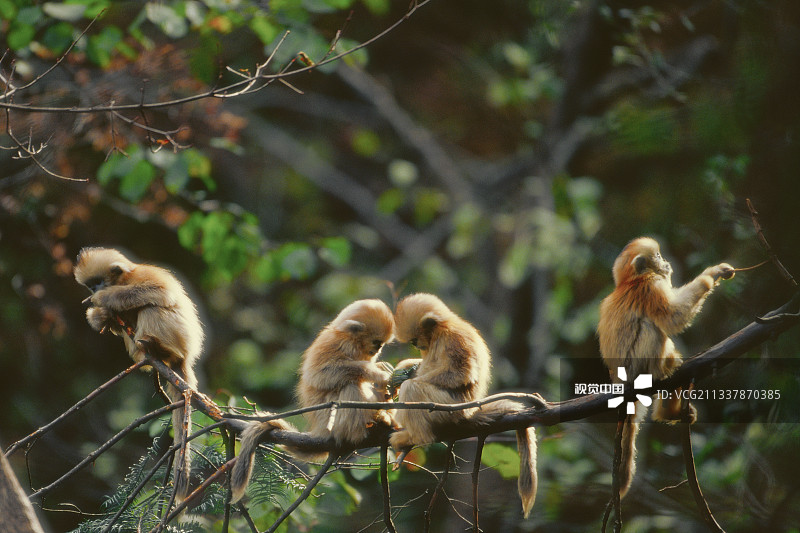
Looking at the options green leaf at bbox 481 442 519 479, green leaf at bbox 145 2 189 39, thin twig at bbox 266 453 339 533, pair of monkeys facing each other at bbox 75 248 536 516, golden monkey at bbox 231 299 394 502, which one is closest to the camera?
thin twig at bbox 266 453 339 533

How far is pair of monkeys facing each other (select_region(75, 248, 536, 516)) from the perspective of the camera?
2623 millimetres

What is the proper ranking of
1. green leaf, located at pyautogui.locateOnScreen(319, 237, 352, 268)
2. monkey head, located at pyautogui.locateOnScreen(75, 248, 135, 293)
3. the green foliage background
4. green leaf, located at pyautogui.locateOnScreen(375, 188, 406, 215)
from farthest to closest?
green leaf, located at pyautogui.locateOnScreen(375, 188, 406, 215), green leaf, located at pyautogui.locateOnScreen(319, 237, 352, 268), the green foliage background, monkey head, located at pyautogui.locateOnScreen(75, 248, 135, 293)

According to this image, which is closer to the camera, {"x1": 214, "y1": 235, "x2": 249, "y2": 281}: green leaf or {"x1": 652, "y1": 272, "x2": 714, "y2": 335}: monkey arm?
{"x1": 652, "y1": 272, "x2": 714, "y2": 335}: monkey arm

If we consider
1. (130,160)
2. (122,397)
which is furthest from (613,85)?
(122,397)

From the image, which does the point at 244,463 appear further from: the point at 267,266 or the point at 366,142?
the point at 366,142

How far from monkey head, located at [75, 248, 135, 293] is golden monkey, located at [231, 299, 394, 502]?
39.5 inches

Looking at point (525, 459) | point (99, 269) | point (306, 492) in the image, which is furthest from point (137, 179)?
point (525, 459)

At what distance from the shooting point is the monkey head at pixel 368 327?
9.85 feet

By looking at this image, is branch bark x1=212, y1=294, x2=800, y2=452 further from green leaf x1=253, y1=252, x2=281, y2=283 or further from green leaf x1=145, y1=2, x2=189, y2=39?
green leaf x1=145, y1=2, x2=189, y2=39

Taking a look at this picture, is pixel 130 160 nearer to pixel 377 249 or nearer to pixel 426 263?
pixel 426 263

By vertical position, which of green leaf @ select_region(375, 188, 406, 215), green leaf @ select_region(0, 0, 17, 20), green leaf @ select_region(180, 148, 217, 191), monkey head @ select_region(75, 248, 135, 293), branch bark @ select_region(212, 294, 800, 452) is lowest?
branch bark @ select_region(212, 294, 800, 452)

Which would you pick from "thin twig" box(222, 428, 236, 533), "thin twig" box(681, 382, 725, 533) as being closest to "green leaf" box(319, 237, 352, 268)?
"thin twig" box(222, 428, 236, 533)

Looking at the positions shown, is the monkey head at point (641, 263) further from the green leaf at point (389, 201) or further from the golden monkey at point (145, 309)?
the green leaf at point (389, 201)

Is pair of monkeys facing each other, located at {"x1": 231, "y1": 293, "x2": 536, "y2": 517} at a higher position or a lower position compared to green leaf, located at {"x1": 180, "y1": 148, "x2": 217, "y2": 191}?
lower
